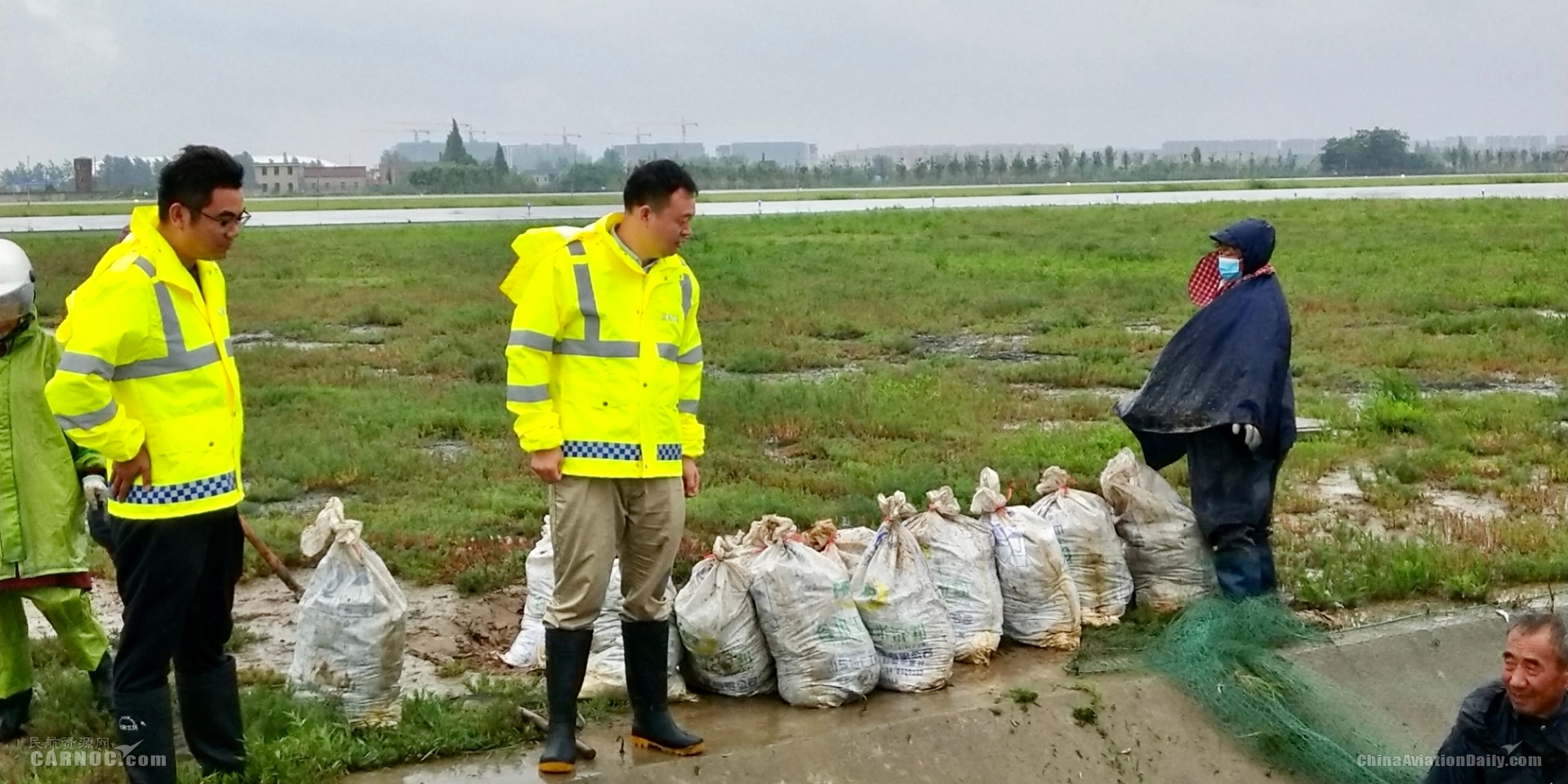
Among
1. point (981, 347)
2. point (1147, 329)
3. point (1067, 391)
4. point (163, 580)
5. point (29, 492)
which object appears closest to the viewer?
point (163, 580)

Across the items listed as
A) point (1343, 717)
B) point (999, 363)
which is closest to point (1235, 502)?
point (1343, 717)

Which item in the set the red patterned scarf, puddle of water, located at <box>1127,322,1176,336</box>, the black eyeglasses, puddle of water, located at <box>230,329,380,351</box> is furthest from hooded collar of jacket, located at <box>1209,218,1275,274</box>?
puddle of water, located at <box>230,329,380,351</box>

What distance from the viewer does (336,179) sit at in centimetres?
8456

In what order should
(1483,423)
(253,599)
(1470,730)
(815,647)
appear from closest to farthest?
(1470,730) → (815,647) → (253,599) → (1483,423)

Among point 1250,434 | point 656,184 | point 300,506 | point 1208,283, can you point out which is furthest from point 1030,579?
point 300,506

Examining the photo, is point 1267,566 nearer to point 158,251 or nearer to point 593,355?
point 593,355

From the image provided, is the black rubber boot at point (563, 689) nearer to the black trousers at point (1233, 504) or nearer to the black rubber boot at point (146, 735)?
the black rubber boot at point (146, 735)

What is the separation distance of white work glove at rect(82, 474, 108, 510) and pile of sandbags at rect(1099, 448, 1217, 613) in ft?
12.6

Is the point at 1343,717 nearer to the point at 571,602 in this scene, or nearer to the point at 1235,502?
the point at 1235,502

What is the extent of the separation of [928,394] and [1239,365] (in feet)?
19.0

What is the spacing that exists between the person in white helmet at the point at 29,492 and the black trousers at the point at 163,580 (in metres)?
0.66

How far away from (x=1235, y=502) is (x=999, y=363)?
7.62 metres

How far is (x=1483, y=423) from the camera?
10.2m

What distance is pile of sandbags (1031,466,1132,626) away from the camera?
599cm
